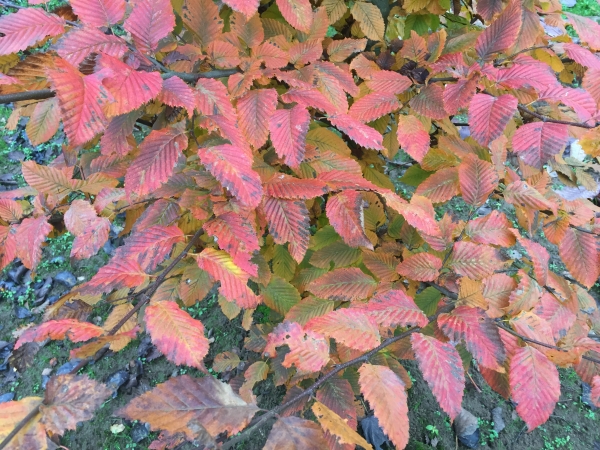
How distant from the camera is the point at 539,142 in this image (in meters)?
0.95

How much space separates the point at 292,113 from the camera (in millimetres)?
946

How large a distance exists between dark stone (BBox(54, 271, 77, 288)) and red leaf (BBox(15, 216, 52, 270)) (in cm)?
178

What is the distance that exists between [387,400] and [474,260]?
1.41ft

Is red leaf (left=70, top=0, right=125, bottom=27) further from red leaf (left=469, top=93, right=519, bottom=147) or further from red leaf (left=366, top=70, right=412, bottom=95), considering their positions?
red leaf (left=469, top=93, right=519, bottom=147)

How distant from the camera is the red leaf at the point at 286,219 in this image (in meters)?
0.94

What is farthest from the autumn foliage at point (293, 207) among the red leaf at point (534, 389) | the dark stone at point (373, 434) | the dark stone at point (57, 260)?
the dark stone at point (57, 260)

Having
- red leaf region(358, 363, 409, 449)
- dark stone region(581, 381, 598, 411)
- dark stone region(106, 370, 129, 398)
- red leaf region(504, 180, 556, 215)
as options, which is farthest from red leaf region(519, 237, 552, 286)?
dark stone region(106, 370, 129, 398)

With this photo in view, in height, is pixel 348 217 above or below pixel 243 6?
below

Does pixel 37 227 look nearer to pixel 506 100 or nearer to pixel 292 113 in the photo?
pixel 292 113

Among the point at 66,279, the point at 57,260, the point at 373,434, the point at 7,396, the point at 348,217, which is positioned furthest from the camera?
the point at 57,260

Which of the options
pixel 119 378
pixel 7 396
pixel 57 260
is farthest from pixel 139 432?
pixel 57 260

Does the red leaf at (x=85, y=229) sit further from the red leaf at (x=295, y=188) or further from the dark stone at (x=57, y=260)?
the dark stone at (x=57, y=260)

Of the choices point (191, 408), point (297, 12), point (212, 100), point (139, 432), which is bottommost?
point (139, 432)

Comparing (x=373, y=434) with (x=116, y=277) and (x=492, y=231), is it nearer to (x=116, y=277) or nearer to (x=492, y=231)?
(x=492, y=231)
